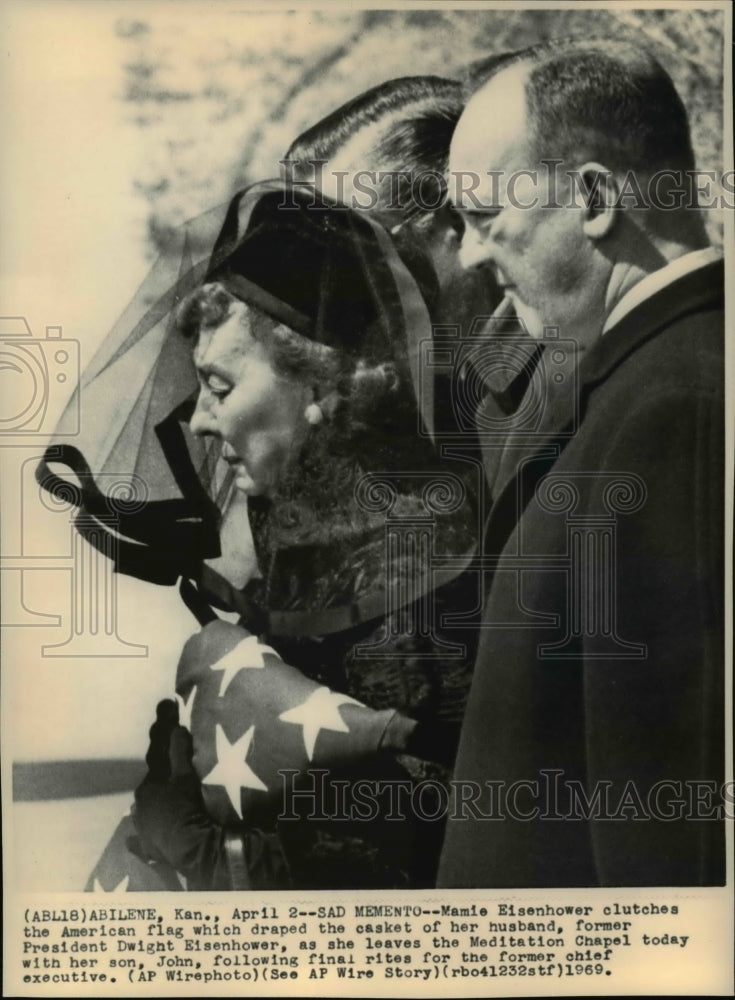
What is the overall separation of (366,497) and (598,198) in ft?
2.99

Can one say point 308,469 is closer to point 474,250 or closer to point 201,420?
point 201,420

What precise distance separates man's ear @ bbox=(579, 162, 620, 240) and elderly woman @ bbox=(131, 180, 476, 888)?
1.49 feet

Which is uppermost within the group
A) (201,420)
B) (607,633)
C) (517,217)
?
(517,217)

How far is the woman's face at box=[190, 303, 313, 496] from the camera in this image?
2.39m

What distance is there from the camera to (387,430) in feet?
7.76

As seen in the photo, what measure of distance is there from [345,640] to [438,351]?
2.42 ft

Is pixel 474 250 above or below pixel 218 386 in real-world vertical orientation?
above

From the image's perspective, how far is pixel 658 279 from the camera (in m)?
2.36

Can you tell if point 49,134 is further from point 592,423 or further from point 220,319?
point 592,423

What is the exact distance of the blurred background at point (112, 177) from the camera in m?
2.36

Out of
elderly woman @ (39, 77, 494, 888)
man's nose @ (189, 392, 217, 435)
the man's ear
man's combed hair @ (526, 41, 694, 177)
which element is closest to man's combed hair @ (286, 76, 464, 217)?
elderly woman @ (39, 77, 494, 888)

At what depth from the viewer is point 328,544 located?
7.79 ft
